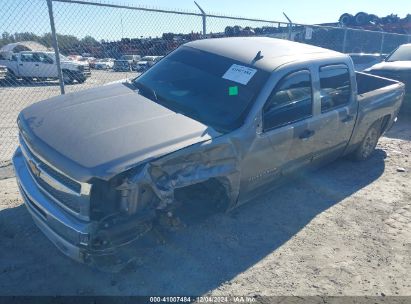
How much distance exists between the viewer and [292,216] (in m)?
3.95

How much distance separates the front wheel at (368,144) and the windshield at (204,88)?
277cm

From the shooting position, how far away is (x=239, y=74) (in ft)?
11.6

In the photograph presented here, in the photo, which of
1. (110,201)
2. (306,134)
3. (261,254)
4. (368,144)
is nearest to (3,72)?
(368,144)

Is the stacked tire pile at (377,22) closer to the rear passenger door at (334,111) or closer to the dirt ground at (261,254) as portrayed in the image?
the rear passenger door at (334,111)

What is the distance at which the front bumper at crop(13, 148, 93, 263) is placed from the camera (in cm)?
239

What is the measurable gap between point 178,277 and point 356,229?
209cm

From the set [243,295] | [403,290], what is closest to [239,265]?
[243,295]

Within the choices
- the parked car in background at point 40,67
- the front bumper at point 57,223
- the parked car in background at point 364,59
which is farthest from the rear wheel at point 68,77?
the front bumper at point 57,223

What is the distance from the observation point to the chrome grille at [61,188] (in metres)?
2.41

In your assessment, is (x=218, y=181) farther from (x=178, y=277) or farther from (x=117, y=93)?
(x=117, y=93)

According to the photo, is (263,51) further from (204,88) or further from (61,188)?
(61,188)

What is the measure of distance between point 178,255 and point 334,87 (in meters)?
2.76

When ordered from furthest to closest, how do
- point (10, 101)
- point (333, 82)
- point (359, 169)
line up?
point (10, 101) < point (359, 169) < point (333, 82)

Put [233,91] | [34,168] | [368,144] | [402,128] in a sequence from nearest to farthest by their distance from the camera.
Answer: [34,168], [233,91], [368,144], [402,128]
